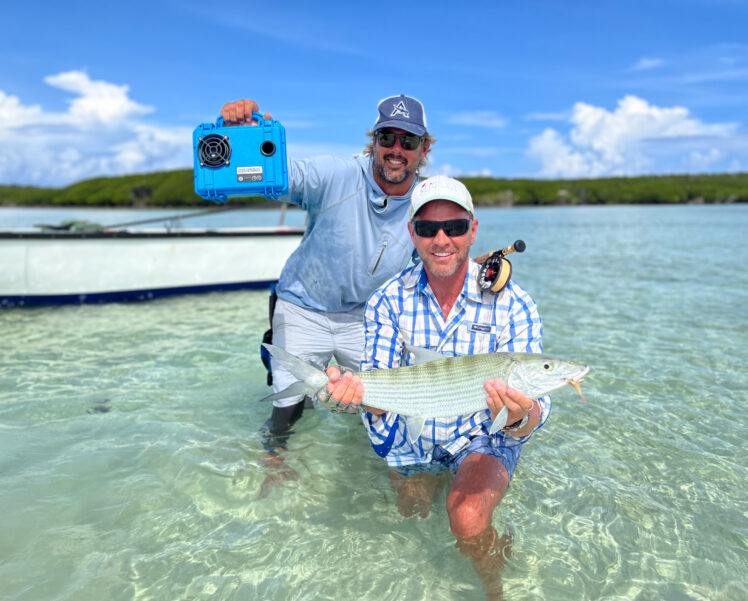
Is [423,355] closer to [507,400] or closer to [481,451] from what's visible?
[507,400]

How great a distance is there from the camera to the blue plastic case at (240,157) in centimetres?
420

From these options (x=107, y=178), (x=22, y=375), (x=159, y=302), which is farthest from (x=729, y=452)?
(x=107, y=178)

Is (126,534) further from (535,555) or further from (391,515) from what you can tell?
(535,555)

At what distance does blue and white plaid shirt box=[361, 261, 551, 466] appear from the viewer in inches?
138

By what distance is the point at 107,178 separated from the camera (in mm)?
126312

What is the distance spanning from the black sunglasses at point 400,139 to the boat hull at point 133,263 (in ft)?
26.9

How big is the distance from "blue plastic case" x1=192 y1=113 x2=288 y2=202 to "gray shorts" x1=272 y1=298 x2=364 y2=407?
1139 millimetres

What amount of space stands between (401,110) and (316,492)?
116 inches

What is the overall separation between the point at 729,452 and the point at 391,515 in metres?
3.04

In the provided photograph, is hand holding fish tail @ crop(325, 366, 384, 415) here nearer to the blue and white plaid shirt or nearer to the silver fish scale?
the silver fish scale

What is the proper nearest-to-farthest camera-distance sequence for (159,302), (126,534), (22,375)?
(126,534)
(22,375)
(159,302)

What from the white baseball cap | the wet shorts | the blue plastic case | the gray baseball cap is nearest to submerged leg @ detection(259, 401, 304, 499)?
the wet shorts

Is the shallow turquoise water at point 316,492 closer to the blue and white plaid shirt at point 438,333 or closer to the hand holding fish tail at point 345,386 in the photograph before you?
the blue and white plaid shirt at point 438,333

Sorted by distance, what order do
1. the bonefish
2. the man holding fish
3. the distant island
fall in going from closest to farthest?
the bonefish < the man holding fish < the distant island
